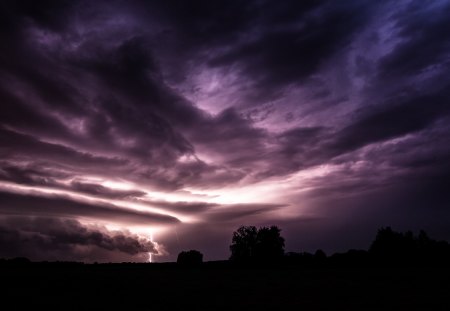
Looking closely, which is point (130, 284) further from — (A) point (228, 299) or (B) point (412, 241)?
(B) point (412, 241)

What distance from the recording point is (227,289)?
26109 mm

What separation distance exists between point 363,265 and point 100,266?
28117 mm

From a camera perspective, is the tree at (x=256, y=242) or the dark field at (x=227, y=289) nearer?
the dark field at (x=227, y=289)

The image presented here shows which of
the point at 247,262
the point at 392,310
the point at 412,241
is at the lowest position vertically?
the point at 392,310

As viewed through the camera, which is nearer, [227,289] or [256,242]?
[227,289]

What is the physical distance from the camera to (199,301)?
22.3m

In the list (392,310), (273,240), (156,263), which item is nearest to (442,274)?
(392,310)

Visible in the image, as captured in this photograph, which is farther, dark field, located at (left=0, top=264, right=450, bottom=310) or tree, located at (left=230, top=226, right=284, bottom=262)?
tree, located at (left=230, top=226, right=284, bottom=262)

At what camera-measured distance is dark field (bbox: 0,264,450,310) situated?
68.7 feet

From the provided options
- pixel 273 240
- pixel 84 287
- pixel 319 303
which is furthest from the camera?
pixel 273 240

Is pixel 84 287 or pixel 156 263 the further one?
pixel 156 263

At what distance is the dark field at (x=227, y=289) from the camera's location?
20938mm

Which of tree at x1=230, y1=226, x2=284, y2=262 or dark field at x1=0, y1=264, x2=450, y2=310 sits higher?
tree at x1=230, y1=226, x2=284, y2=262

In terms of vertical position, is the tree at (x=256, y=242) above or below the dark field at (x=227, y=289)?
above
